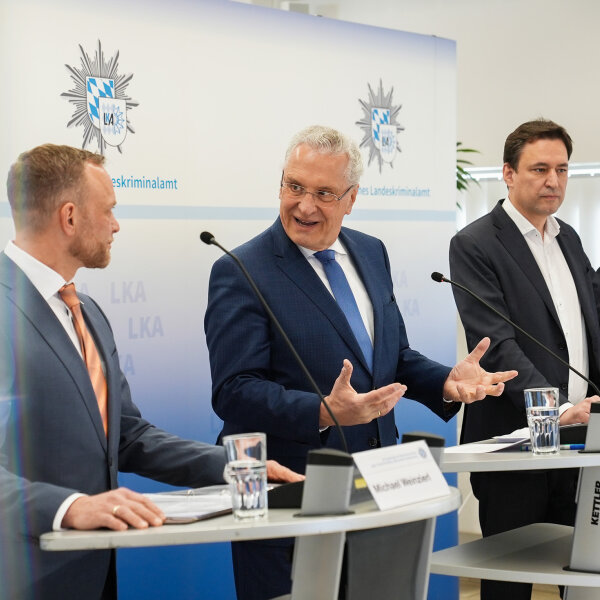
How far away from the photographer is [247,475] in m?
1.84

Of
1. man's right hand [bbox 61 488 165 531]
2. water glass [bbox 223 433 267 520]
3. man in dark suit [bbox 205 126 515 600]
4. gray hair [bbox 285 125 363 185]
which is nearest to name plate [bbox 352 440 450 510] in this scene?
→ water glass [bbox 223 433 267 520]

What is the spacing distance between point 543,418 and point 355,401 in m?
0.64

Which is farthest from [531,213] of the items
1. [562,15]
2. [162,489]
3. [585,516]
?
[562,15]

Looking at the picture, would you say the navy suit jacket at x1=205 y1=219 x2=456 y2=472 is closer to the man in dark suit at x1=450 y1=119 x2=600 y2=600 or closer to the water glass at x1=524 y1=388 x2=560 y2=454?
the water glass at x1=524 y1=388 x2=560 y2=454

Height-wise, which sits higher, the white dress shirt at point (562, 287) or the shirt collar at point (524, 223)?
the shirt collar at point (524, 223)

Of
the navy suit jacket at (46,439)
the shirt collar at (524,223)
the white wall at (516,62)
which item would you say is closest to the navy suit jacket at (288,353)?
A: the navy suit jacket at (46,439)

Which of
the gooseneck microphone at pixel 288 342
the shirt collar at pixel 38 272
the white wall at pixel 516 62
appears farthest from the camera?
the white wall at pixel 516 62

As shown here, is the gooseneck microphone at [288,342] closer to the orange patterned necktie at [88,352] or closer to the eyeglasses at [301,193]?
the orange patterned necktie at [88,352]

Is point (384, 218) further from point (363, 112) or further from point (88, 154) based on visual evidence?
point (88, 154)

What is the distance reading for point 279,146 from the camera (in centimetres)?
401

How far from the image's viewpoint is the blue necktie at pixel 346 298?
10.2 feet

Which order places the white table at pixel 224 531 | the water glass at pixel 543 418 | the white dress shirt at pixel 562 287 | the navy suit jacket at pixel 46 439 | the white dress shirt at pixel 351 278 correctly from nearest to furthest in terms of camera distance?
the white table at pixel 224 531 → the navy suit jacket at pixel 46 439 → the water glass at pixel 543 418 → the white dress shirt at pixel 351 278 → the white dress shirt at pixel 562 287

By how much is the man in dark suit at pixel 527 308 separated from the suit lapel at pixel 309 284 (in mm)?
875

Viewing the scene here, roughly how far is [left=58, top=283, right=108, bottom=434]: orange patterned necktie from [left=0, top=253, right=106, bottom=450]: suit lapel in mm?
63
